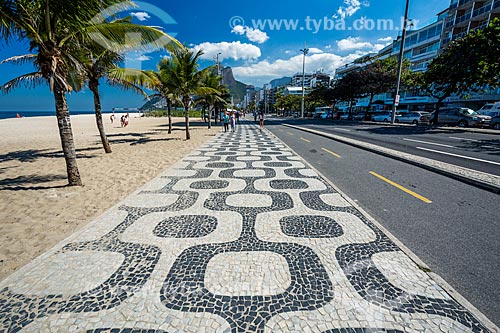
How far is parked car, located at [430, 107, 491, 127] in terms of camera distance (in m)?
19.2

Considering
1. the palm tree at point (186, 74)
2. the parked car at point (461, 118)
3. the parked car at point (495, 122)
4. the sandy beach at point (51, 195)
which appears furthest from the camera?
the parked car at point (461, 118)

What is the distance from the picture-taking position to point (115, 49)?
19.7 ft

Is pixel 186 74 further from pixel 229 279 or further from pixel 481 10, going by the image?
pixel 481 10

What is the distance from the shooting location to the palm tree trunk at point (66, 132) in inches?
205

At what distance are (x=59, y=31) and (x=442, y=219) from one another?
29.9 feet

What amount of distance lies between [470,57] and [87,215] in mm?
26426

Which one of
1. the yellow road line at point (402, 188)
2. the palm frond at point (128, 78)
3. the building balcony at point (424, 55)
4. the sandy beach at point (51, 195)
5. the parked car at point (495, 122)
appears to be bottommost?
the sandy beach at point (51, 195)

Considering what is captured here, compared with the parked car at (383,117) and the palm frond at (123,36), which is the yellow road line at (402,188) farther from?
the parked car at (383,117)

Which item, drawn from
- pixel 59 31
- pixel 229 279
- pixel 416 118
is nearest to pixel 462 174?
pixel 229 279

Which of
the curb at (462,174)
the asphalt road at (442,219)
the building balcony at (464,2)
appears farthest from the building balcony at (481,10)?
the asphalt road at (442,219)

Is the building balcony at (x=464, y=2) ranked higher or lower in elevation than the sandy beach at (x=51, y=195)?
higher

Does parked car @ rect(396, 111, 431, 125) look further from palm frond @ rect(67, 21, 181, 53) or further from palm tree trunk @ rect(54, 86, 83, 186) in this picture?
palm tree trunk @ rect(54, 86, 83, 186)

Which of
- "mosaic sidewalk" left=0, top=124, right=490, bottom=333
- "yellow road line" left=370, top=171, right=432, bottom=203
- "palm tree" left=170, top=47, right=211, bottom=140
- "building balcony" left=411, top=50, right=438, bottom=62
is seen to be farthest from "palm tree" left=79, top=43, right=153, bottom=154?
"building balcony" left=411, top=50, right=438, bottom=62

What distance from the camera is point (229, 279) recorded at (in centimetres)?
236
